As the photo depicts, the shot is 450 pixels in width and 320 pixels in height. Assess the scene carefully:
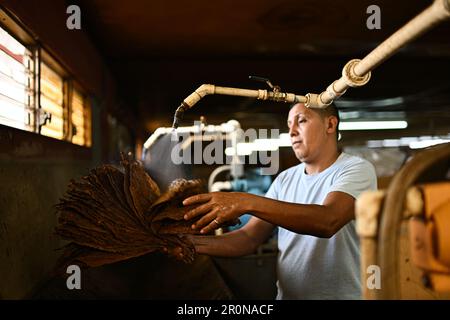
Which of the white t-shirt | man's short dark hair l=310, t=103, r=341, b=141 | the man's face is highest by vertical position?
man's short dark hair l=310, t=103, r=341, b=141

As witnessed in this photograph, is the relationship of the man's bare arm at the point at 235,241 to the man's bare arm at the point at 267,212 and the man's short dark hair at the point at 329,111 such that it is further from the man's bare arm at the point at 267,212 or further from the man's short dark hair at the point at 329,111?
the man's short dark hair at the point at 329,111

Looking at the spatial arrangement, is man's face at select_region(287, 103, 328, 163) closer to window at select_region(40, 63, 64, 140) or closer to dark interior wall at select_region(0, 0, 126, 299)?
dark interior wall at select_region(0, 0, 126, 299)

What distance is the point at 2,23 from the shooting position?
45.2 inches

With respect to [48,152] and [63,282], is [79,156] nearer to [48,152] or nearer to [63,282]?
[48,152]

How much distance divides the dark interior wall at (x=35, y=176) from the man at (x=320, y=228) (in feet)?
1.81

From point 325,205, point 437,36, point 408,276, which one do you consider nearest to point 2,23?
point 325,205

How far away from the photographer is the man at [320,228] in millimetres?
1034

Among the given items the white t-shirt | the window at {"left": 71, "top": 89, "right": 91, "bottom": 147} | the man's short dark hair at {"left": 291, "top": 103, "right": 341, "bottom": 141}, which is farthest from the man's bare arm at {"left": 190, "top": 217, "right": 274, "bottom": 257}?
the window at {"left": 71, "top": 89, "right": 91, "bottom": 147}

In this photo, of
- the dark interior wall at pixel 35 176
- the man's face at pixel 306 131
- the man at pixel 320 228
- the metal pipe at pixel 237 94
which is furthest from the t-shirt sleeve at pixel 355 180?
the dark interior wall at pixel 35 176

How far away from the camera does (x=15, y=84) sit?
4.08 feet

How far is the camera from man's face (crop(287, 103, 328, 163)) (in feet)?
3.84

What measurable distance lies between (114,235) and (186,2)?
1095 millimetres

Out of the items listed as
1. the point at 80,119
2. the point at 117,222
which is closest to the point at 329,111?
the point at 117,222

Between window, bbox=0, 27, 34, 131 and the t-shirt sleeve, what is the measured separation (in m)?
1.01
